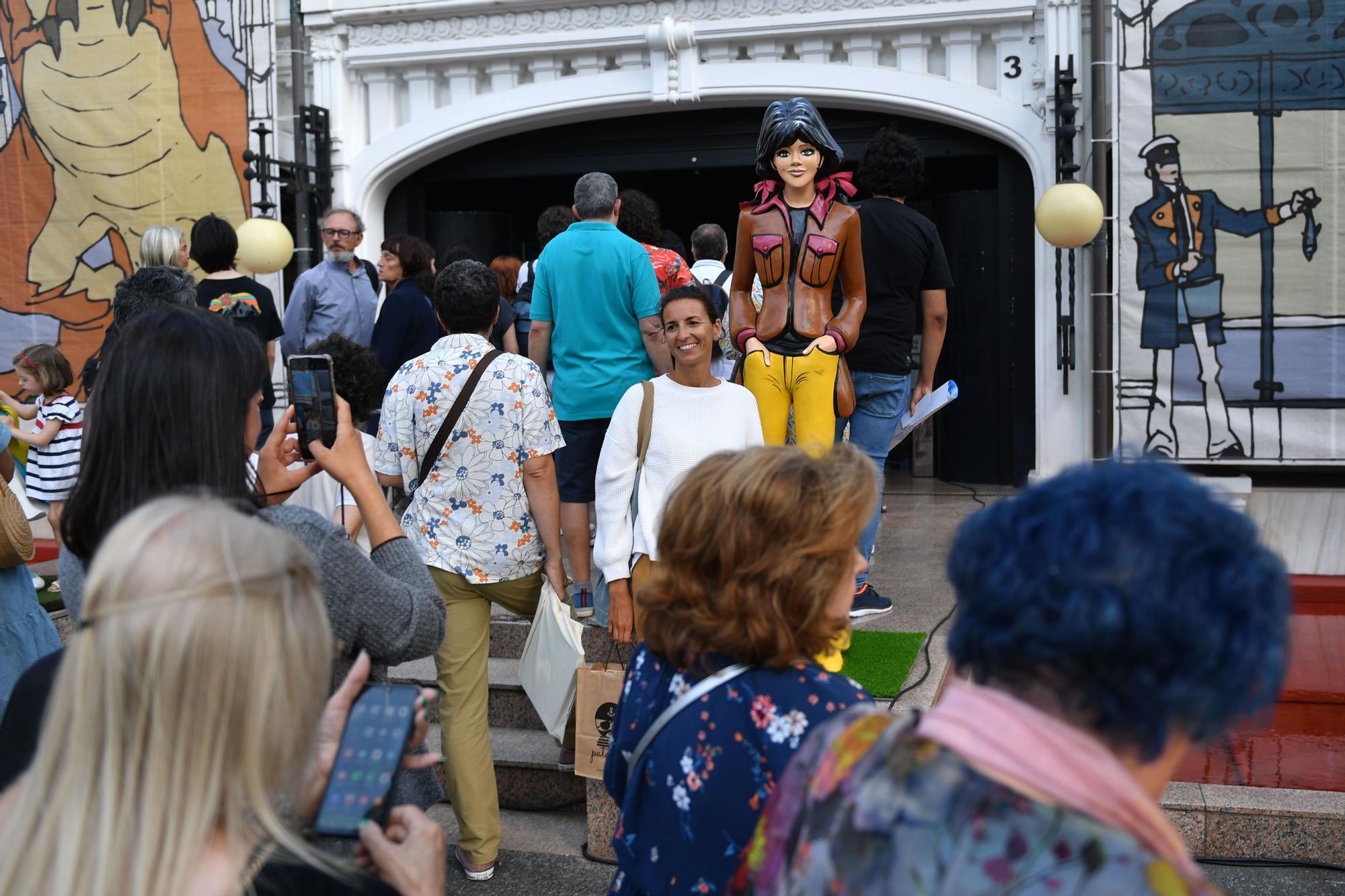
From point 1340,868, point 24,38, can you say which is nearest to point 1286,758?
point 1340,868

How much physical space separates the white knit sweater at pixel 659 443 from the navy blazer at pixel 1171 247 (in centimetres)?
397

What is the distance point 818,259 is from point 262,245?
4.09 metres

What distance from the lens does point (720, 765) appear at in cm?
178

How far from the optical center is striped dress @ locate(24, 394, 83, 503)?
5152 millimetres

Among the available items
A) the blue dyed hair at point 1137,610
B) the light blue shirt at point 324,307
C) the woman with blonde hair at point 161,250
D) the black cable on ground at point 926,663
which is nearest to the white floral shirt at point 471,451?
the black cable on ground at point 926,663

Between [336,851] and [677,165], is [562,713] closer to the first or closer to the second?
[336,851]

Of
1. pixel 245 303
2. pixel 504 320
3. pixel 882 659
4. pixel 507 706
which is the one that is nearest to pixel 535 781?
pixel 507 706

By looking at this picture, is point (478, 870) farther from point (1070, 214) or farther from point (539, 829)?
point (1070, 214)

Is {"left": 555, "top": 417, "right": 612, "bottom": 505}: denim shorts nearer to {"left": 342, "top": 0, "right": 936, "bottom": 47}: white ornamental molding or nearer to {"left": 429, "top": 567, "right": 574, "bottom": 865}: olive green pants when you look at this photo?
{"left": 429, "top": 567, "right": 574, "bottom": 865}: olive green pants

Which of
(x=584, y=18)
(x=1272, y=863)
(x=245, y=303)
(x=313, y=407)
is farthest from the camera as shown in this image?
(x=584, y=18)

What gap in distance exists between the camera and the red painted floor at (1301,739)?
4152 mm

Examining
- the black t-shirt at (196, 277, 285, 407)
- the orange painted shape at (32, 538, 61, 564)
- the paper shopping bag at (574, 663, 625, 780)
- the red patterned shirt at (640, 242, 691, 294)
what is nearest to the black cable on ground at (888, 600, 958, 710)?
the paper shopping bag at (574, 663, 625, 780)

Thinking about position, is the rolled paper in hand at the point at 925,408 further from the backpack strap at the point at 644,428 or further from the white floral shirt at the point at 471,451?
the white floral shirt at the point at 471,451

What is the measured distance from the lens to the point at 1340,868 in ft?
11.8
